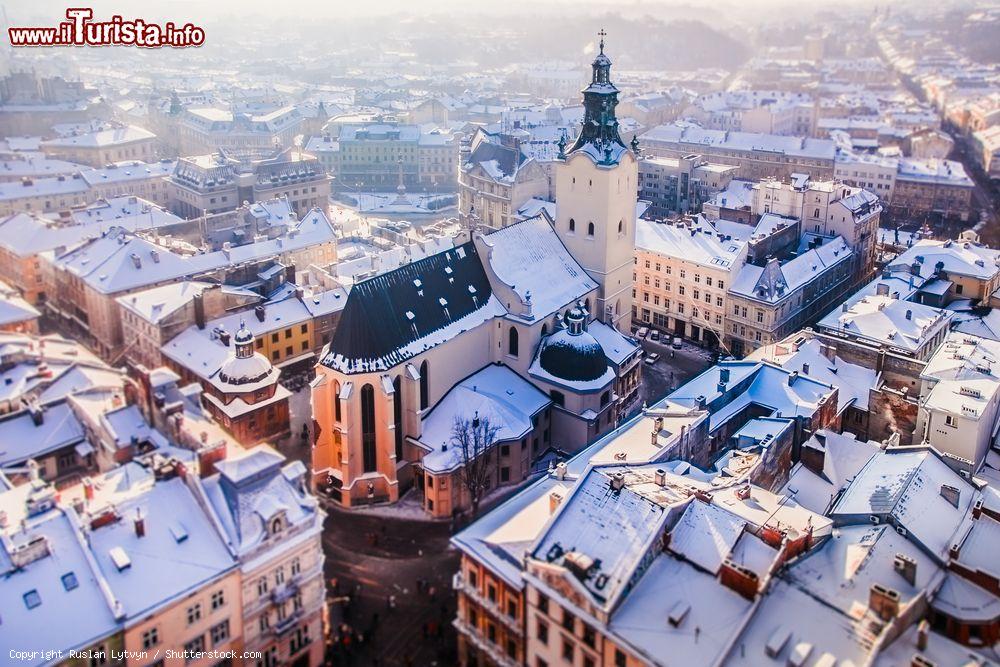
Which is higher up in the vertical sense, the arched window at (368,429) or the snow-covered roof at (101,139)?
the snow-covered roof at (101,139)

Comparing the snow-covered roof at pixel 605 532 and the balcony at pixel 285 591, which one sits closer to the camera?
the snow-covered roof at pixel 605 532

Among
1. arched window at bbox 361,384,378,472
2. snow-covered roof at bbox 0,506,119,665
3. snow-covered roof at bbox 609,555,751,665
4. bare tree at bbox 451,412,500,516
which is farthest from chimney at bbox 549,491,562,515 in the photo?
snow-covered roof at bbox 0,506,119,665

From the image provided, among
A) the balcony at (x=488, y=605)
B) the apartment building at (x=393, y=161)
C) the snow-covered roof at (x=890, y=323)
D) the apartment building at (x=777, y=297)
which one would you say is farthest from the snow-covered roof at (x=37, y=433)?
the apartment building at (x=393, y=161)

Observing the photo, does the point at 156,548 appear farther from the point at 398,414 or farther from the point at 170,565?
the point at 398,414

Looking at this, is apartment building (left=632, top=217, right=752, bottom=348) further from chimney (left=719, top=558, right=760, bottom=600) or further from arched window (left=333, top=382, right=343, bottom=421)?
chimney (left=719, top=558, right=760, bottom=600)

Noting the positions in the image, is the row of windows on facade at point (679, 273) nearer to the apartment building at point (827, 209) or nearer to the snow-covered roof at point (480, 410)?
the apartment building at point (827, 209)

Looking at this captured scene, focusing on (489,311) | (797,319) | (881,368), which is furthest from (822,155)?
(489,311)

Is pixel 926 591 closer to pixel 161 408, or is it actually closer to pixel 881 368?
pixel 881 368
